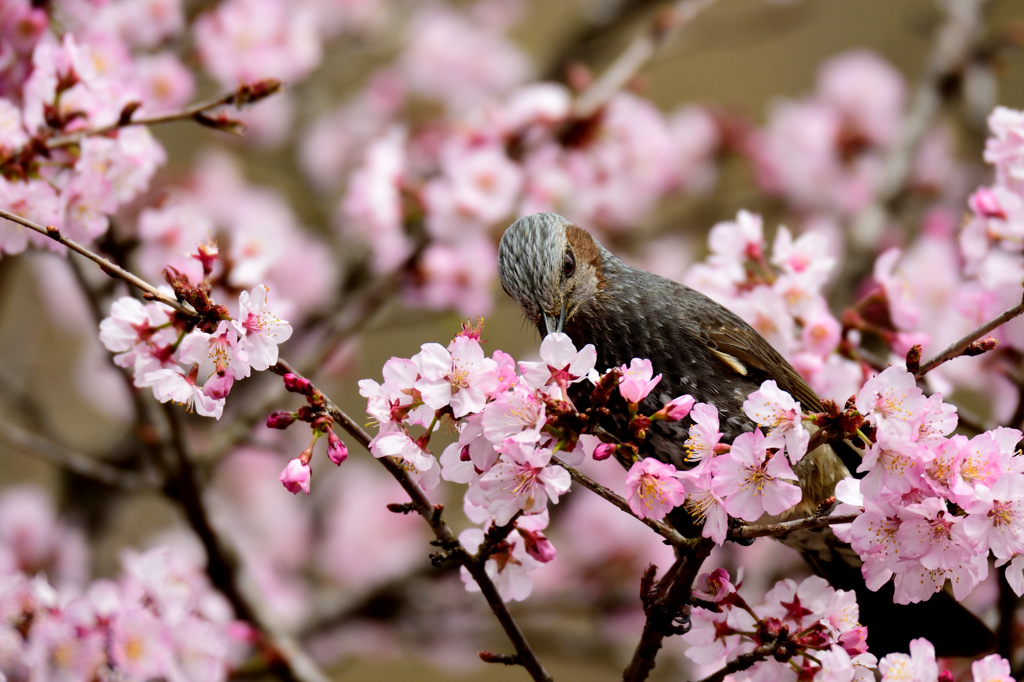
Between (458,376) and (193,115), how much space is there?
3.06 feet

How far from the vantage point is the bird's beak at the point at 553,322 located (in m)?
1.77

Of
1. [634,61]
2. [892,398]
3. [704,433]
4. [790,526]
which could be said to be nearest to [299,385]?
[704,433]

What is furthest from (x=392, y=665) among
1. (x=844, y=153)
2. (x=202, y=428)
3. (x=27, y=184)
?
(x=27, y=184)

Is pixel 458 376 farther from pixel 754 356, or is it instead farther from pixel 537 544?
pixel 754 356

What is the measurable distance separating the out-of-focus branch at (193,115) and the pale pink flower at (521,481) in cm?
96

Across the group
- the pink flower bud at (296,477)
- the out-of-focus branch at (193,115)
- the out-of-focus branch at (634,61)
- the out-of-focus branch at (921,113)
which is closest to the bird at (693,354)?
the out-of-focus branch at (193,115)

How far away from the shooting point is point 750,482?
3.72 ft

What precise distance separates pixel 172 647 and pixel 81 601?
0.20 metres

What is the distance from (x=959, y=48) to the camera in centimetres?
353

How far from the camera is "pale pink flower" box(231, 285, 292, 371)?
3.70 feet

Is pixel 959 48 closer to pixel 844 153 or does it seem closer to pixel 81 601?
pixel 844 153

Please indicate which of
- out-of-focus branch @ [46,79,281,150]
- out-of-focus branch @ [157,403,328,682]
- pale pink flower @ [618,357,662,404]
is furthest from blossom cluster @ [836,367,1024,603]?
out-of-focus branch @ [157,403,328,682]

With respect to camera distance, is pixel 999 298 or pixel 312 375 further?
pixel 312 375

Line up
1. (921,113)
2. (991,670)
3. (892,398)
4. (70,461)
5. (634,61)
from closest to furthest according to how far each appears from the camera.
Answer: (892,398) < (991,670) < (70,461) < (634,61) < (921,113)
